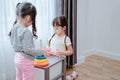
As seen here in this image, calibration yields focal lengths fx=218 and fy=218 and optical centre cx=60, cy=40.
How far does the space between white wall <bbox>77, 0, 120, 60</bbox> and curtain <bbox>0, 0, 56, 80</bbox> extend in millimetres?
739

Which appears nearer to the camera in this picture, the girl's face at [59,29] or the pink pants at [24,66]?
the pink pants at [24,66]

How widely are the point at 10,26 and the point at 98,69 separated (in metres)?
1.57

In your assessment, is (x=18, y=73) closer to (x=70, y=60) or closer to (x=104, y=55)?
(x=70, y=60)

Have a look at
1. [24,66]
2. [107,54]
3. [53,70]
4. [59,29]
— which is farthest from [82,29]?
[24,66]

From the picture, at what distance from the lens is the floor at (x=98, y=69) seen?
10.3 feet

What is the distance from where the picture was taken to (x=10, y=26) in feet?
8.49

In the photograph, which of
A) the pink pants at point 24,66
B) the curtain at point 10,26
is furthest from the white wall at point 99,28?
the pink pants at point 24,66

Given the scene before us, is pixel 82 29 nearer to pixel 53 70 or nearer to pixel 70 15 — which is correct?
pixel 70 15

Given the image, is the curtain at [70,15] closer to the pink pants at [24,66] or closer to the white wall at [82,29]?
the white wall at [82,29]

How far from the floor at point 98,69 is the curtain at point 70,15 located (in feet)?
0.52

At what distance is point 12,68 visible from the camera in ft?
8.89

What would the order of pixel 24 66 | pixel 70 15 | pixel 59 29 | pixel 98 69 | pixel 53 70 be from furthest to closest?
1. pixel 98 69
2. pixel 70 15
3. pixel 59 29
4. pixel 53 70
5. pixel 24 66

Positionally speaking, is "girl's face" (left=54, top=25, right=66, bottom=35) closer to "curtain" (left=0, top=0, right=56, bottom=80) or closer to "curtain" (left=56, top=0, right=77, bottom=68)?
"curtain" (left=0, top=0, right=56, bottom=80)

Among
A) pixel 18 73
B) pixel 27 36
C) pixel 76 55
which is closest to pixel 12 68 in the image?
pixel 18 73
